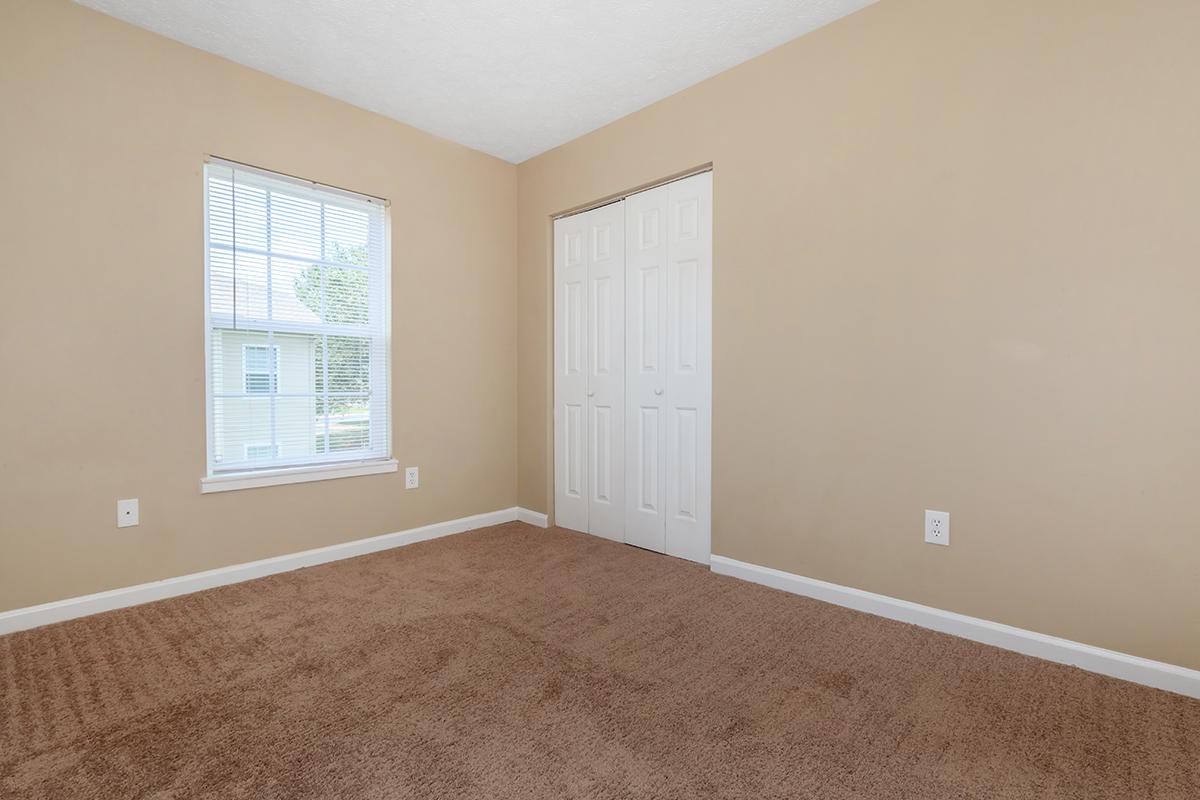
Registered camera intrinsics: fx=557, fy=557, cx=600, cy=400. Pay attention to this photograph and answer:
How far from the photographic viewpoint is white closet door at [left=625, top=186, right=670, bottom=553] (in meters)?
3.26

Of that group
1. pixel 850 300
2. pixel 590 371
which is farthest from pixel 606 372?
pixel 850 300

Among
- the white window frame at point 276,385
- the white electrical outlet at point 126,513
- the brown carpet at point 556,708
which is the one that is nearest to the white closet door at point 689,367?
the brown carpet at point 556,708

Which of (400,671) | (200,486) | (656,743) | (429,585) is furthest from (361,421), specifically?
(656,743)

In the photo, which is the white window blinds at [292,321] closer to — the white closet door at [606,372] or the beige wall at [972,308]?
the white closet door at [606,372]

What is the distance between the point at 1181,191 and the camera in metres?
1.75

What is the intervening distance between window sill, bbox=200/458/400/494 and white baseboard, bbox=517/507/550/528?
104cm

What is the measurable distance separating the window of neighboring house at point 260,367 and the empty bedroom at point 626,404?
2 cm

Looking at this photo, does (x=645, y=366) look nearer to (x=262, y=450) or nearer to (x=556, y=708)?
(x=556, y=708)

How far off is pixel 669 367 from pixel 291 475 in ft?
7.10

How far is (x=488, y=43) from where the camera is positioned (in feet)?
8.58

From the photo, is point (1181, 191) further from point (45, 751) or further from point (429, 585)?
point (45, 751)

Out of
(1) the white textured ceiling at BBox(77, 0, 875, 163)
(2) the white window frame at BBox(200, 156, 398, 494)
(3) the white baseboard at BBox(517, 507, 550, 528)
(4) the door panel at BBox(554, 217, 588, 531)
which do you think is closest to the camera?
(1) the white textured ceiling at BBox(77, 0, 875, 163)

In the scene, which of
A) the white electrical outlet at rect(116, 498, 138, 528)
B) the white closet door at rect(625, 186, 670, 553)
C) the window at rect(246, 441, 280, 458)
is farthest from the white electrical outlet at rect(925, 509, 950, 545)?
the white electrical outlet at rect(116, 498, 138, 528)

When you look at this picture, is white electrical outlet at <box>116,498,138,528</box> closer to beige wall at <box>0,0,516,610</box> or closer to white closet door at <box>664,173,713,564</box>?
beige wall at <box>0,0,516,610</box>
